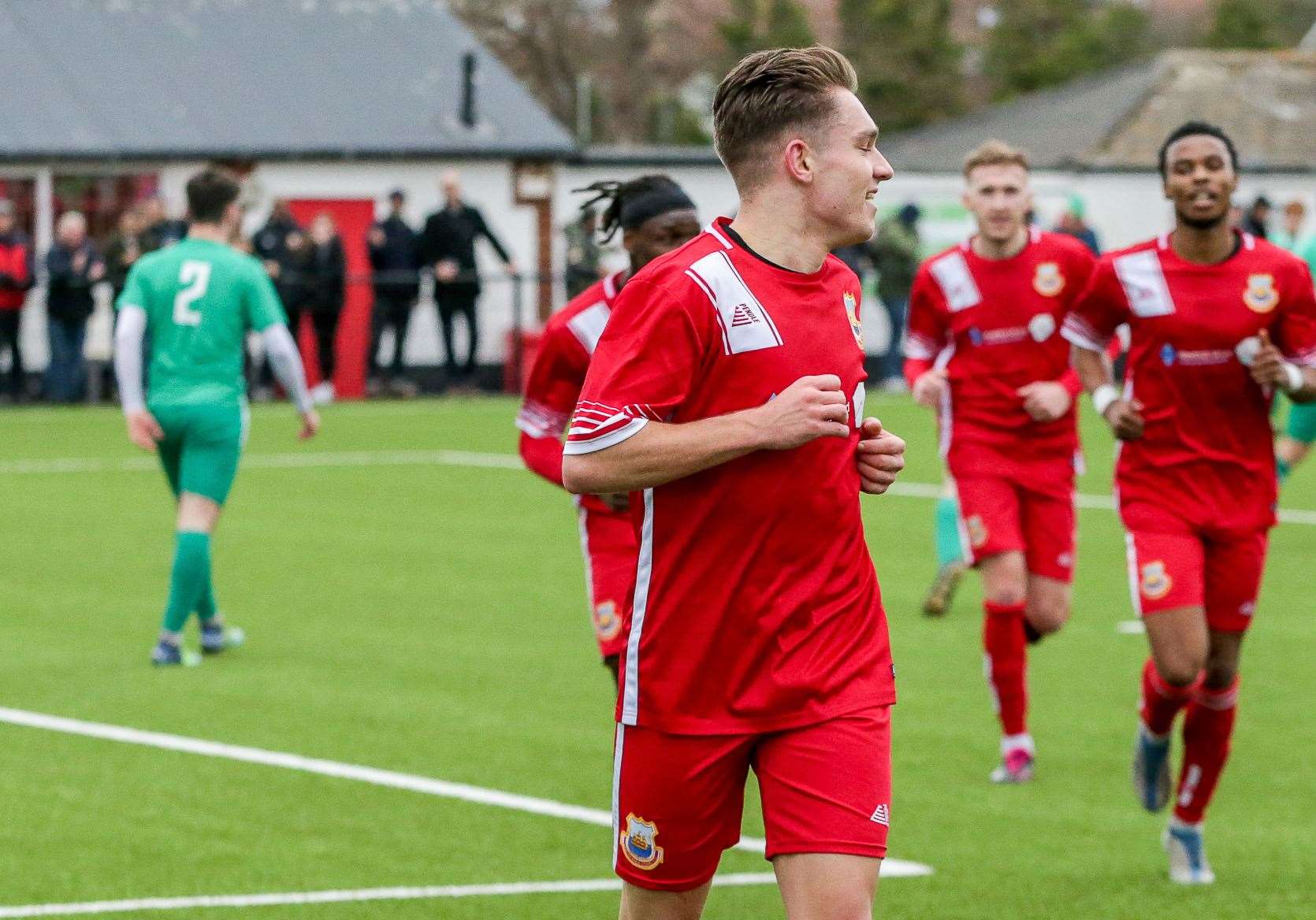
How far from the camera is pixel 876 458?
15.7ft

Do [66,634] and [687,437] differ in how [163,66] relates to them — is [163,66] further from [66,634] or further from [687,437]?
[687,437]

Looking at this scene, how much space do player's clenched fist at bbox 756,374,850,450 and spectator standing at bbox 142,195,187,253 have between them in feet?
68.7

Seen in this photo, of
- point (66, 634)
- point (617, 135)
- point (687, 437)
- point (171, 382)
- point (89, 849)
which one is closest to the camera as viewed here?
point (687, 437)

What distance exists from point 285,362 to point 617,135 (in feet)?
142

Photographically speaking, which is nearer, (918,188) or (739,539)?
(739,539)

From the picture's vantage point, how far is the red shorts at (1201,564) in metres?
7.39

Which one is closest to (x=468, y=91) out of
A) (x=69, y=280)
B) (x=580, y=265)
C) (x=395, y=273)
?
(x=580, y=265)

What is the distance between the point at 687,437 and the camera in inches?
178

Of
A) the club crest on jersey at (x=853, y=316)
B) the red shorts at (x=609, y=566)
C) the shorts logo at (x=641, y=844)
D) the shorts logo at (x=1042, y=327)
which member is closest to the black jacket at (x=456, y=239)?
the shorts logo at (x=1042, y=327)

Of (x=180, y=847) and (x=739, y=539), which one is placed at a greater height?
(x=739, y=539)

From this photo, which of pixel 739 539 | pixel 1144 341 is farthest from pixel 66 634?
pixel 739 539

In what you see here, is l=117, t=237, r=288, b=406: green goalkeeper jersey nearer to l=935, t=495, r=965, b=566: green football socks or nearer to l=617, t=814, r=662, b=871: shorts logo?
l=935, t=495, r=965, b=566: green football socks

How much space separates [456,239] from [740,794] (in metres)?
23.4

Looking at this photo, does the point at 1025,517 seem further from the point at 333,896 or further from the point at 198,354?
the point at 198,354
